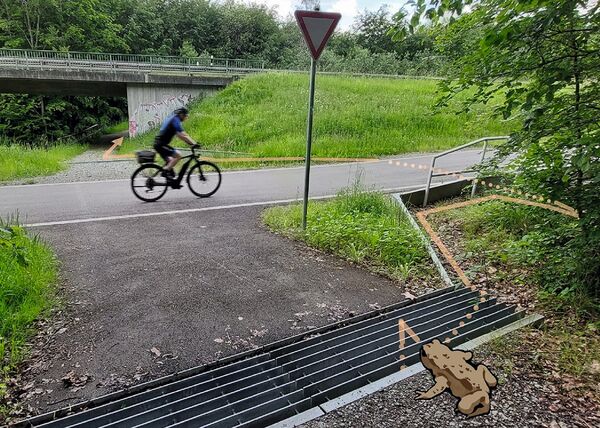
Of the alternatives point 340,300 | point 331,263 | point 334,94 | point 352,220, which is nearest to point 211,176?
point 352,220

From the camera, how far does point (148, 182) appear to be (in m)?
7.89

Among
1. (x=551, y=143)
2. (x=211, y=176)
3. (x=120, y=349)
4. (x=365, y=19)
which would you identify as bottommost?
(x=120, y=349)

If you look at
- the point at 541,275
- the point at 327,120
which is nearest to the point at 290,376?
the point at 541,275

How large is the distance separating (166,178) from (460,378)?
654 centimetres

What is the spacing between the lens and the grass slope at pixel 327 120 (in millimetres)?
15852

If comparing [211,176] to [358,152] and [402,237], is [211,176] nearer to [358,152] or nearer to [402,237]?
[402,237]

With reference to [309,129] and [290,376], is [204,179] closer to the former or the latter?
[309,129]

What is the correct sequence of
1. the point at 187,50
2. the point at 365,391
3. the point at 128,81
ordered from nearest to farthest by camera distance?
the point at 365,391, the point at 128,81, the point at 187,50

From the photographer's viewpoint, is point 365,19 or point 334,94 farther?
point 365,19

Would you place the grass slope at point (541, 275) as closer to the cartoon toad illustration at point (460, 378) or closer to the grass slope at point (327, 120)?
the cartoon toad illustration at point (460, 378)

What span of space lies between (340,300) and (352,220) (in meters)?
2.42

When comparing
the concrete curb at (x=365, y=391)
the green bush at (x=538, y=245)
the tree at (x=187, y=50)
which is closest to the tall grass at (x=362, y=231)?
the green bush at (x=538, y=245)

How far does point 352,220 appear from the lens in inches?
265

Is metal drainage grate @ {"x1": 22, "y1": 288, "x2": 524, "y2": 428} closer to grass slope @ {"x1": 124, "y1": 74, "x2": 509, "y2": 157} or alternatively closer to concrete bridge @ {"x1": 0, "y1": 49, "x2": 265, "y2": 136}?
grass slope @ {"x1": 124, "y1": 74, "x2": 509, "y2": 157}
